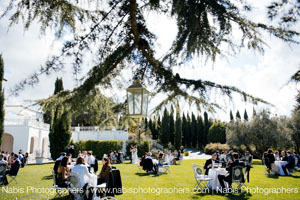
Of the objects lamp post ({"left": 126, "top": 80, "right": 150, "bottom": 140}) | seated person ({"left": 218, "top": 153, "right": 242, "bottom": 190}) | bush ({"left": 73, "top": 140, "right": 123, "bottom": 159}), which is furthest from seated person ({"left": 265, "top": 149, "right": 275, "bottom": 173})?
bush ({"left": 73, "top": 140, "right": 123, "bottom": 159})

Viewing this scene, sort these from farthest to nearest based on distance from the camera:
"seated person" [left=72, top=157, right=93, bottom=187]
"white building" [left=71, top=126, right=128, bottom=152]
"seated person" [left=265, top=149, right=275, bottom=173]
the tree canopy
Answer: "white building" [left=71, top=126, right=128, bottom=152]
"seated person" [left=265, top=149, right=275, bottom=173]
"seated person" [left=72, top=157, right=93, bottom=187]
the tree canopy

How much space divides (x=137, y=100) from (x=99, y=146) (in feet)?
81.6

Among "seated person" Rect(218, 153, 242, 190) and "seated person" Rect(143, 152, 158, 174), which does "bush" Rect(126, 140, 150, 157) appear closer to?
"seated person" Rect(143, 152, 158, 174)

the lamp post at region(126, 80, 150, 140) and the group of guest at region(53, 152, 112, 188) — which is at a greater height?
the lamp post at region(126, 80, 150, 140)

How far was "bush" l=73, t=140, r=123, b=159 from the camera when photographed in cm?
2678

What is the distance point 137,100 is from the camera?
3.46 metres

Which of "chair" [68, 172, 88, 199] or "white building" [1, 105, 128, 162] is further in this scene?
"white building" [1, 105, 128, 162]

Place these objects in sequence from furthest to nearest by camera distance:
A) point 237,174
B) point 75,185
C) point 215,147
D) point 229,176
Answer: point 215,147, point 229,176, point 237,174, point 75,185

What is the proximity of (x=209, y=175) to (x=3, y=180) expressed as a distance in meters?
8.20

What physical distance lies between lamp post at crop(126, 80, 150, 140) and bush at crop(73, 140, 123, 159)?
2421 centimetres

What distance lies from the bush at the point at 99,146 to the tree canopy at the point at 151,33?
24102mm

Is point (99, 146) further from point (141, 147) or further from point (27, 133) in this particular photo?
point (27, 133)

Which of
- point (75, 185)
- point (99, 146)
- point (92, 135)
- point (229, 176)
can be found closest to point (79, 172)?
point (75, 185)

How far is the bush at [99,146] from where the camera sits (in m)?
26.8
